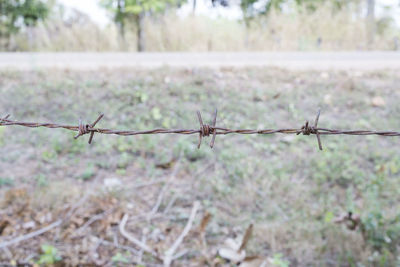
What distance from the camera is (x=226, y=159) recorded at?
15.2ft

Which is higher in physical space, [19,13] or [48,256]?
[19,13]

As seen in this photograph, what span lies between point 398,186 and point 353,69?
4079mm

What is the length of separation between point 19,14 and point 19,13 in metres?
0.03

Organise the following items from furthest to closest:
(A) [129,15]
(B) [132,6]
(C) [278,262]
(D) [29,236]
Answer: (A) [129,15] < (B) [132,6] < (D) [29,236] < (C) [278,262]

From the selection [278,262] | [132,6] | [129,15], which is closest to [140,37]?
[129,15]

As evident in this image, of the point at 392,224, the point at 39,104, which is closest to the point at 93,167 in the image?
the point at 39,104

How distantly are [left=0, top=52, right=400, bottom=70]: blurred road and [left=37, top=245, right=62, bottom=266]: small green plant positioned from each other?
4787mm

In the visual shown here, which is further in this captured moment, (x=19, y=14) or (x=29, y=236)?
(x=19, y=14)

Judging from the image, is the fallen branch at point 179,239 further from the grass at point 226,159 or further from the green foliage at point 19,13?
the green foliage at point 19,13

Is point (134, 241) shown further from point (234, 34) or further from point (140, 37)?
point (234, 34)

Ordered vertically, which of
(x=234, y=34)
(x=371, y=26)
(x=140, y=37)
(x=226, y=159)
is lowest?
(x=226, y=159)

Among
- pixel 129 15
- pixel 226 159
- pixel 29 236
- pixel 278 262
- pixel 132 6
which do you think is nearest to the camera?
pixel 278 262

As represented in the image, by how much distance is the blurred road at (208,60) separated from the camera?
7.50 m

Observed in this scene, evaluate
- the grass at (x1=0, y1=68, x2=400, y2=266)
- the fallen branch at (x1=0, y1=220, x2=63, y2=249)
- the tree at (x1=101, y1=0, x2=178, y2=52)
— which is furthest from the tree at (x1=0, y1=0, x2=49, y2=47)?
the fallen branch at (x1=0, y1=220, x2=63, y2=249)
